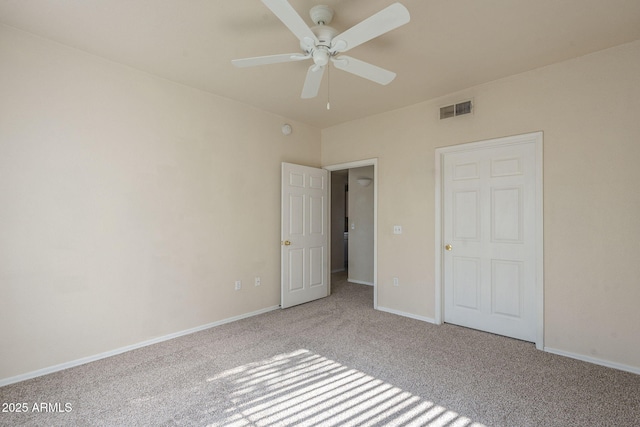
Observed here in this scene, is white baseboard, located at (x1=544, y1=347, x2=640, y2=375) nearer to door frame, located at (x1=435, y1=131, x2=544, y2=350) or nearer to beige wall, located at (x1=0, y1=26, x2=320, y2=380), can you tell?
door frame, located at (x1=435, y1=131, x2=544, y2=350)

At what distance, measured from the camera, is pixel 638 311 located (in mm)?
2465

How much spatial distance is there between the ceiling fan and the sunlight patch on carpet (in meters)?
2.31

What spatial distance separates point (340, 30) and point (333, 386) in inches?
107

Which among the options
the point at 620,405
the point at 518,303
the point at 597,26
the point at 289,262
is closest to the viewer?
the point at 620,405

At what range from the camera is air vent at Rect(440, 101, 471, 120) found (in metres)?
3.38

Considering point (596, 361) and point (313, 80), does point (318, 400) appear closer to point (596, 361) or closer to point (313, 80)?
point (313, 80)

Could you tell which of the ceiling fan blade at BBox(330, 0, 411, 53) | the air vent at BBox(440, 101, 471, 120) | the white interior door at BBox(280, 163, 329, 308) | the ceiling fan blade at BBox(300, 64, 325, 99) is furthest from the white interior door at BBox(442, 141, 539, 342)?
the ceiling fan blade at BBox(330, 0, 411, 53)

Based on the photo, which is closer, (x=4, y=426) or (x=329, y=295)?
(x=4, y=426)

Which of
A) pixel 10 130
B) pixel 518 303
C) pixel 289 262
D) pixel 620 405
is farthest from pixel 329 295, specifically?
pixel 10 130

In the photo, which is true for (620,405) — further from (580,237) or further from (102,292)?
(102,292)

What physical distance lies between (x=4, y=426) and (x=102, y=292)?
1.08 metres

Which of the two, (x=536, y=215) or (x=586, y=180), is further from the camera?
(x=536, y=215)

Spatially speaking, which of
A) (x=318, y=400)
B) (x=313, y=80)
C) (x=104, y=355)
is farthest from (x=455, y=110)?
(x=104, y=355)

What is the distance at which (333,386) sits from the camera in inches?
90.2
